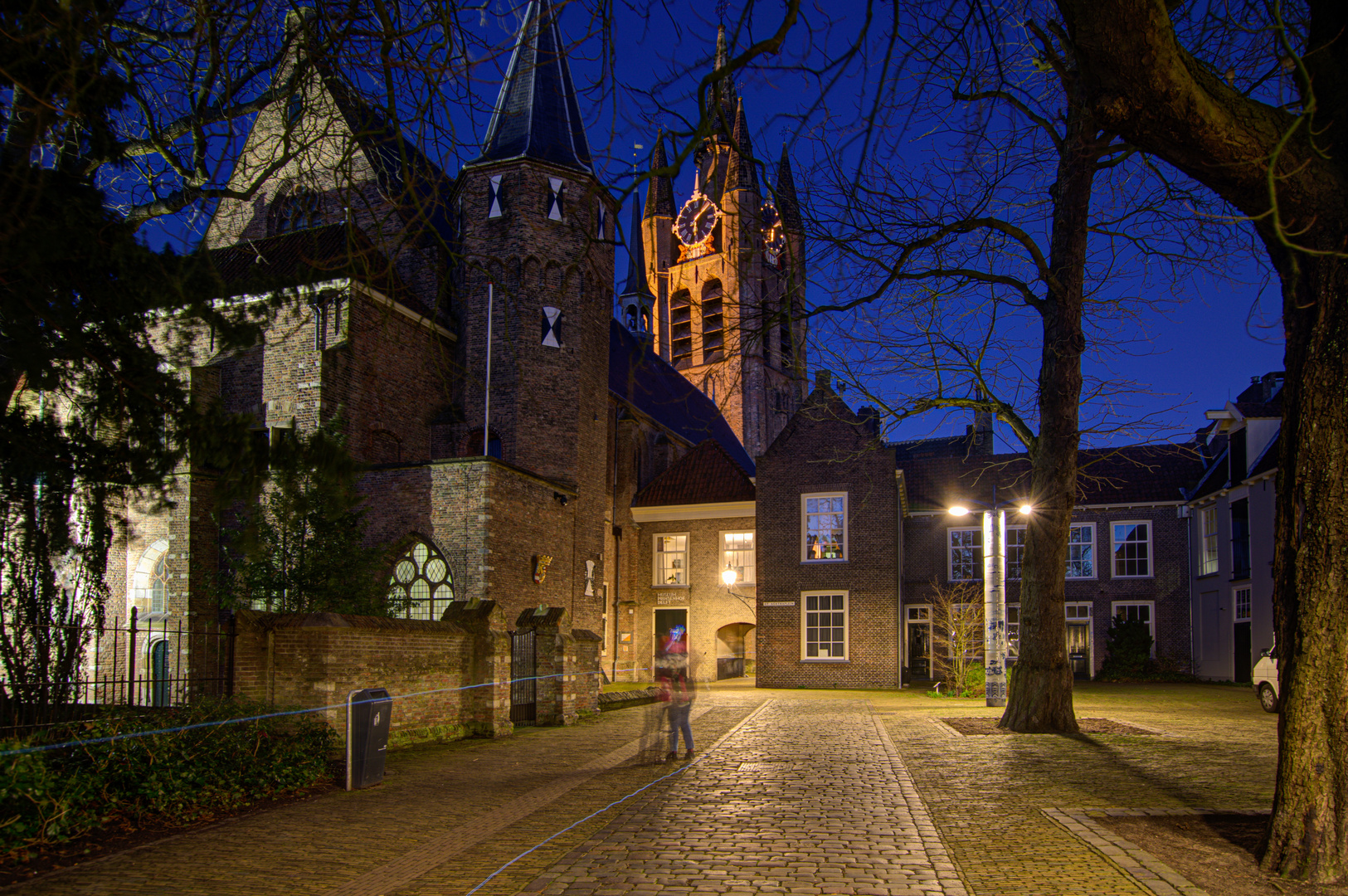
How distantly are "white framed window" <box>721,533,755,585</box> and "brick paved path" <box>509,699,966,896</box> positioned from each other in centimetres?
1838

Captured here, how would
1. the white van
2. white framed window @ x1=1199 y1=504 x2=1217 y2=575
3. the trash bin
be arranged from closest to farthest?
the trash bin, the white van, white framed window @ x1=1199 y1=504 x2=1217 y2=575

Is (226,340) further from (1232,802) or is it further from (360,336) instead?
(360,336)

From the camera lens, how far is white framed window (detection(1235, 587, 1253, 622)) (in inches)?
1078

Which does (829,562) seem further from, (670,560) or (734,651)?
(734,651)

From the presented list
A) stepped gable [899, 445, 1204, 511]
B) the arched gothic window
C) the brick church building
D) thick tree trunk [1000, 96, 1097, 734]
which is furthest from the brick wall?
thick tree trunk [1000, 96, 1097, 734]

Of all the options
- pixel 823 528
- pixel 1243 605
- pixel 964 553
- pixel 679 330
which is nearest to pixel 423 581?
pixel 823 528

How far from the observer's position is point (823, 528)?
92.6ft

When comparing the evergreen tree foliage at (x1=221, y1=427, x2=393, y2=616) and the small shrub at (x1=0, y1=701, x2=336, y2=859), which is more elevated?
the evergreen tree foliage at (x1=221, y1=427, x2=393, y2=616)

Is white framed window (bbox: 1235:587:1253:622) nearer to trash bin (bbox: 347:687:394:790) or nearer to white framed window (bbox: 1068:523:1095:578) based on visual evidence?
white framed window (bbox: 1068:523:1095:578)

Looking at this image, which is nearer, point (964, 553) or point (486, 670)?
point (486, 670)

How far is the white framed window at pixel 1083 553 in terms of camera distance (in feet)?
107

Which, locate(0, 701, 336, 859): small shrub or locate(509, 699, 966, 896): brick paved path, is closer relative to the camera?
locate(509, 699, 966, 896): brick paved path

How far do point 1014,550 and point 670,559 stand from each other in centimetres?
1214

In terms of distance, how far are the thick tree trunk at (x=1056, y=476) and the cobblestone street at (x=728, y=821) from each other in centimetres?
89
